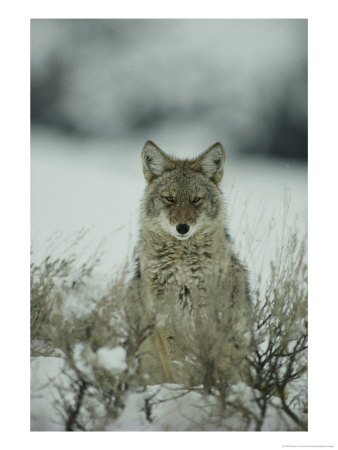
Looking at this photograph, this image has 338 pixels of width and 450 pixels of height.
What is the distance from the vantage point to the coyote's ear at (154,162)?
16.7 ft

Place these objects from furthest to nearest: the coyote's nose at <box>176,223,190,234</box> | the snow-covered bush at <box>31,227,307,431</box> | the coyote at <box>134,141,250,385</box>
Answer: the coyote's nose at <box>176,223,190,234</box>
the coyote at <box>134,141,250,385</box>
the snow-covered bush at <box>31,227,307,431</box>

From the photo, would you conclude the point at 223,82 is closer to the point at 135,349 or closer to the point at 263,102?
the point at 263,102

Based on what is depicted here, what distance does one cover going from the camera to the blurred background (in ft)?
16.1

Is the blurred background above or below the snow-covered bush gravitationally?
above

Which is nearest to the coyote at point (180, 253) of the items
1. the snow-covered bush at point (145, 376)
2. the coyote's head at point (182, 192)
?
the coyote's head at point (182, 192)

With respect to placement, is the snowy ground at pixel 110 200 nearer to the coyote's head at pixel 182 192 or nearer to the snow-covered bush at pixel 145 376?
the coyote's head at pixel 182 192

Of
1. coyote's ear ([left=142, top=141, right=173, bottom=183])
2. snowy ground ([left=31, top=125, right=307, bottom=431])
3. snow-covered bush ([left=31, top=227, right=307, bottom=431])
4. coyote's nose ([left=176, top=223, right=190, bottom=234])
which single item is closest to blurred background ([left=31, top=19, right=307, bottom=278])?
snowy ground ([left=31, top=125, right=307, bottom=431])

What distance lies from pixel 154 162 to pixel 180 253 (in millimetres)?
901

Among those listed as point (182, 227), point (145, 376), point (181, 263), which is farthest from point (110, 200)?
point (145, 376)

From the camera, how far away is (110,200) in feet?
17.3

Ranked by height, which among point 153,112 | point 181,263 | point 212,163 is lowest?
point 181,263

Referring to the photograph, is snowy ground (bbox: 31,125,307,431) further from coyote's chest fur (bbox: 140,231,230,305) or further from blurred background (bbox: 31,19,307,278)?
coyote's chest fur (bbox: 140,231,230,305)

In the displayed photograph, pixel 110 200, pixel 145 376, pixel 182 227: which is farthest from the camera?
pixel 110 200

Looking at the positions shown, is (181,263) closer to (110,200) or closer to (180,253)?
(180,253)
